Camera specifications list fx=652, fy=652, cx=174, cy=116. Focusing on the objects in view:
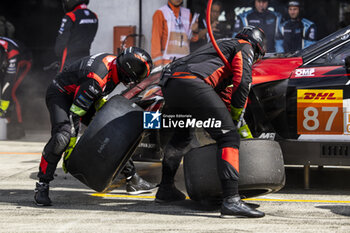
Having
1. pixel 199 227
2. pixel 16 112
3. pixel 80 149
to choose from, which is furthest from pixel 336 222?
pixel 16 112

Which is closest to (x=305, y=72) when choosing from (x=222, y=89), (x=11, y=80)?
(x=222, y=89)

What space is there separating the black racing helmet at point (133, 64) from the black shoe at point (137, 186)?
3.79 ft

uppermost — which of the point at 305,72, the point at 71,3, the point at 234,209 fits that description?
the point at 71,3

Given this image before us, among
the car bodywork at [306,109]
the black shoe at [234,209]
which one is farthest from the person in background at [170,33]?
the black shoe at [234,209]

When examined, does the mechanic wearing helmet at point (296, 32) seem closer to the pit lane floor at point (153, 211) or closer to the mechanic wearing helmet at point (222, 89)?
the pit lane floor at point (153, 211)

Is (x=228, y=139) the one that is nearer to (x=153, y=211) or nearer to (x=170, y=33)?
(x=153, y=211)

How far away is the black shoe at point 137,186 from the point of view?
6410 mm

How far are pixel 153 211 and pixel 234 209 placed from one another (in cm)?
75

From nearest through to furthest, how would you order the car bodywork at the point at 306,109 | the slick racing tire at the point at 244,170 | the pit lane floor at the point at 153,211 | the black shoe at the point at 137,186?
the pit lane floor at the point at 153,211, the slick racing tire at the point at 244,170, the car bodywork at the point at 306,109, the black shoe at the point at 137,186

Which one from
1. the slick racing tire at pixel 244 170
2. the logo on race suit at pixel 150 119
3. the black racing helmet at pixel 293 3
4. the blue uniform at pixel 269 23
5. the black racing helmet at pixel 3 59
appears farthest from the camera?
the black racing helmet at pixel 293 3

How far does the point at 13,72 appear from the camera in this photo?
11250 mm

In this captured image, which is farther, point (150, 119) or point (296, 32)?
point (296, 32)

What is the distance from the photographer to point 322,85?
6.06m

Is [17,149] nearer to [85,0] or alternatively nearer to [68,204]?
[85,0]
